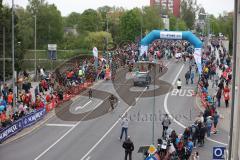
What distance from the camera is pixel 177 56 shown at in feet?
204

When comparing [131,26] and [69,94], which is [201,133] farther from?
[131,26]

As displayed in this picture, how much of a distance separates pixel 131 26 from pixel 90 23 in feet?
52.7

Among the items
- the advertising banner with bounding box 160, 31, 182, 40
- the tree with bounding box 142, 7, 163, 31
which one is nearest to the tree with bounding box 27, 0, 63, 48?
the tree with bounding box 142, 7, 163, 31

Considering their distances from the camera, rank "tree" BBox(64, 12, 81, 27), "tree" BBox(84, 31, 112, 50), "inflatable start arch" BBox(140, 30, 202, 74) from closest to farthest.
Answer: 1. "inflatable start arch" BBox(140, 30, 202, 74)
2. "tree" BBox(84, 31, 112, 50)
3. "tree" BBox(64, 12, 81, 27)

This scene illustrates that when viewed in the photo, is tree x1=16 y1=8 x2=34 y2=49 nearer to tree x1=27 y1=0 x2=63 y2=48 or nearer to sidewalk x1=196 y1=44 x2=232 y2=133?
tree x1=27 y1=0 x2=63 y2=48

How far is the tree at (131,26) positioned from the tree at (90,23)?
42.0 ft

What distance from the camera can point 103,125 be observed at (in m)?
33.1

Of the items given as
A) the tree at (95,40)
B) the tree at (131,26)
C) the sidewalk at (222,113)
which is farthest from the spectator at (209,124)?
the tree at (131,26)

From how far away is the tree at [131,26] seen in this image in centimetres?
10688

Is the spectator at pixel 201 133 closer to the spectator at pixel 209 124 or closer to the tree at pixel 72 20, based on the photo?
the spectator at pixel 209 124

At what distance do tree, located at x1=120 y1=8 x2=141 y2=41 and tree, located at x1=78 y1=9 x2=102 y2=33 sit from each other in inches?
504

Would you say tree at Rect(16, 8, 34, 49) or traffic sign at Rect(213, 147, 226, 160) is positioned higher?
tree at Rect(16, 8, 34, 49)

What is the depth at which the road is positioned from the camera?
1067 inches

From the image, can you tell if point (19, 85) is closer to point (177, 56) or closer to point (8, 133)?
point (8, 133)
